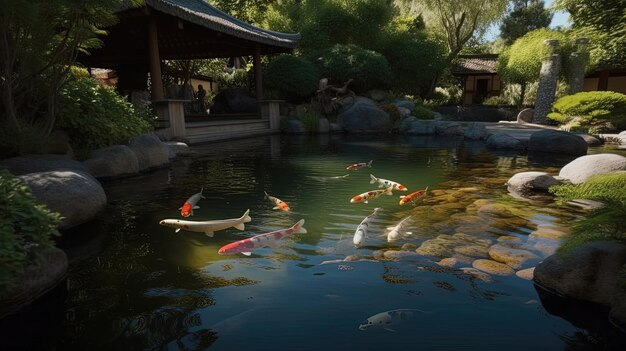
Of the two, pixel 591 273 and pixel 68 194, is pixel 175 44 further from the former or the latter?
pixel 591 273

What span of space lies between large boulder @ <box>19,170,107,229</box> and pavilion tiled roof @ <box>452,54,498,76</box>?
33.9 m

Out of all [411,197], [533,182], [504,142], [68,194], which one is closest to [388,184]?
[411,197]

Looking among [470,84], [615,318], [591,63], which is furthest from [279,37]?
[470,84]

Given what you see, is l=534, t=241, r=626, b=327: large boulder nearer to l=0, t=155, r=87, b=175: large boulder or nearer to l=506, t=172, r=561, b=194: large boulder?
l=506, t=172, r=561, b=194: large boulder

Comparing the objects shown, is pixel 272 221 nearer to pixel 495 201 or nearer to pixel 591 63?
pixel 495 201

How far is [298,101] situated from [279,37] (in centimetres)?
478

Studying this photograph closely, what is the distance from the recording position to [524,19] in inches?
1551

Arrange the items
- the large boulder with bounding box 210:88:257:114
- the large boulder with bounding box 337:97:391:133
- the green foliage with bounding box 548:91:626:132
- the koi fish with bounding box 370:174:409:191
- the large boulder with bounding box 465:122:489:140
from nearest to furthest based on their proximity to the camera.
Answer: the koi fish with bounding box 370:174:409:191
the green foliage with bounding box 548:91:626:132
the large boulder with bounding box 465:122:489:140
the large boulder with bounding box 337:97:391:133
the large boulder with bounding box 210:88:257:114

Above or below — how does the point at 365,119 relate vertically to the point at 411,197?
above

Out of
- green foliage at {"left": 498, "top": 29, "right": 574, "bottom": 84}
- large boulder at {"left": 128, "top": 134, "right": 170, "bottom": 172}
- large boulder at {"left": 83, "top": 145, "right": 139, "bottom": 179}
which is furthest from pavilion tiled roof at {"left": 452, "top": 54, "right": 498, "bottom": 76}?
large boulder at {"left": 83, "top": 145, "right": 139, "bottom": 179}

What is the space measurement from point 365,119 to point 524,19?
27.5 metres

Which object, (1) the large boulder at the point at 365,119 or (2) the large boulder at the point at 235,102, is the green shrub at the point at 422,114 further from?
(2) the large boulder at the point at 235,102

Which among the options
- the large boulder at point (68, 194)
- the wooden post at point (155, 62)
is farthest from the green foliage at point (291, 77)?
the large boulder at point (68, 194)

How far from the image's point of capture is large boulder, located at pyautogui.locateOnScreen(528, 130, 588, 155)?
42.8 ft
